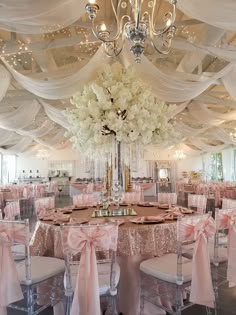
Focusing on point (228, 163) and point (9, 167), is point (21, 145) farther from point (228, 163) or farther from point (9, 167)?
point (228, 163)

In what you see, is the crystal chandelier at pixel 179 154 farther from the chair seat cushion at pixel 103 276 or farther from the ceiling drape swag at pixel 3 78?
the chair seat cushion at pixel 103 276

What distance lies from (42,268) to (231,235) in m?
2.01

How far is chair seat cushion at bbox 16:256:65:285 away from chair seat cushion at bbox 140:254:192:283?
0.83 metres

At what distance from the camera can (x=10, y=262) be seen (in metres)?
2.61

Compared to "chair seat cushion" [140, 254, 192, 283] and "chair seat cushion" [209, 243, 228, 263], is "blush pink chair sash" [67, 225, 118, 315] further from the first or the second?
"chair seat cushion" [209, 243, 228, 263]

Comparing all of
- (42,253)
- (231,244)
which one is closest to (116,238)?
(42,253)

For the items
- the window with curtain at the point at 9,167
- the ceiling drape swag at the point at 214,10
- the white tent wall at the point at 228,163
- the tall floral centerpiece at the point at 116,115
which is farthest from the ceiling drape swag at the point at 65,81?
the window with curtain at the point at 9,167

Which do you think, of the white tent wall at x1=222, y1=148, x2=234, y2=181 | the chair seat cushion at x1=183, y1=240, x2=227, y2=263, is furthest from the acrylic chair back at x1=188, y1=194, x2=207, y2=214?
the white tent wall at x1=222, y1=148, x2=234, y2=181

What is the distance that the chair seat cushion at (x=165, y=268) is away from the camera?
2.65 m

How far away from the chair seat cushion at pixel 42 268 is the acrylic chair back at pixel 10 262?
7 cm

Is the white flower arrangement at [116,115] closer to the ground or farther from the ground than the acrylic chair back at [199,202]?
farther from the ground

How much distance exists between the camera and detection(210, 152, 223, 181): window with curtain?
64.2 ft

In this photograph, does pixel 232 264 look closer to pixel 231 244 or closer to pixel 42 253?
pixel 231 244

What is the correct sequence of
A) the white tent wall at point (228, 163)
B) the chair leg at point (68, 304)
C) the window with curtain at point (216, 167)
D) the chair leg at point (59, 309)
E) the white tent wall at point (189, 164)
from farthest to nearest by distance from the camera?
the white tent wall at point (189, 164), the window with curtain at point (216, 167), the white tent wall at point (228, 163), the chair leg at point (59, 309), the chair leg at point (68, 304)
